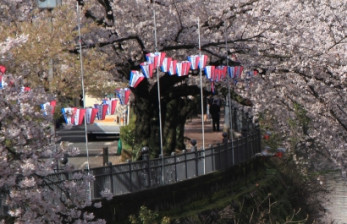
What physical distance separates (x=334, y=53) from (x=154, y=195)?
24.4 feet

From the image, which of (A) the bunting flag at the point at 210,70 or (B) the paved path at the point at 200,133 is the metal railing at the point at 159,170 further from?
(B) the paved path at the point at 200,133

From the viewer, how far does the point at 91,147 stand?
38906 millimetres

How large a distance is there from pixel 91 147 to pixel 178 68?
53.8 feet

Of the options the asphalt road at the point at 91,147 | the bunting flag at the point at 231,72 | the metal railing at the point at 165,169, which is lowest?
the asphalt road at the point at 91,147

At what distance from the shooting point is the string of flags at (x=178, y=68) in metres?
22.4

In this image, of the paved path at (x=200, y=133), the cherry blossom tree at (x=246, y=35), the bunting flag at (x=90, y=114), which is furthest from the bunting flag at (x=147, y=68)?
the paved path at (x=200, y=133)

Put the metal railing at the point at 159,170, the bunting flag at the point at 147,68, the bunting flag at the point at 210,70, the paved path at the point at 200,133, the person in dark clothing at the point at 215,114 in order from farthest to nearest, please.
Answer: the person in dark clothing at the point at 215,114, the paved path at the point at 200,133, the bunting flag at the point at 210,70, the bunting flag at the point at 147,68, the metal railing at the point at 159,170

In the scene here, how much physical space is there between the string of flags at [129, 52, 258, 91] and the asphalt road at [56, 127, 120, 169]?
19.7ft

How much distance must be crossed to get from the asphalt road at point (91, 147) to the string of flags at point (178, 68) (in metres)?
6.00

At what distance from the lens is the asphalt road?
102ft

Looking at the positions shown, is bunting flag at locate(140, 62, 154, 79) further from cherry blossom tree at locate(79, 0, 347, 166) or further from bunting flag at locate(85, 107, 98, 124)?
bunting flag at locate(85, 107, 98, 124)

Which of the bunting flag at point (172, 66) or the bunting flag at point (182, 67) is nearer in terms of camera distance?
the bunting flag at point (172, 66)

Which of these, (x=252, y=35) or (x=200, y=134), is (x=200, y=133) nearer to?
(x=200, y=134)

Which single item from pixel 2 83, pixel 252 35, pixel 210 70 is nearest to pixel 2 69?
pixel 2 83
